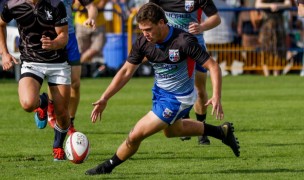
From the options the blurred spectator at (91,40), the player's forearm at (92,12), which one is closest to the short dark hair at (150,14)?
the player's forearm at (92,12)

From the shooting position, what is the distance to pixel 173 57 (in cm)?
1013

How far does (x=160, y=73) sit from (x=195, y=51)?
1.59ft

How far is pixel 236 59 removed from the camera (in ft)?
84.4

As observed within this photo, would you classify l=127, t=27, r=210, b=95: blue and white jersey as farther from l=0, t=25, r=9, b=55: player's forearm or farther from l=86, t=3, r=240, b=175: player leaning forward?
l=0, t=25, r=9, b=55: player's forearm

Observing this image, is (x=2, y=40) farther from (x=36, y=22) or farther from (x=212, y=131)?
(x=212, y=131)

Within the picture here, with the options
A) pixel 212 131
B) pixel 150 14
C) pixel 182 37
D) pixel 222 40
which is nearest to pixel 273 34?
pixel 222 40

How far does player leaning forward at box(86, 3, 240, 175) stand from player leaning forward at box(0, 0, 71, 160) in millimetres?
1219

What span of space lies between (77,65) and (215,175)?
4.00m

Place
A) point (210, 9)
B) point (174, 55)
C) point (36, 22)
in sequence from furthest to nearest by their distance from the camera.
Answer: point (210, 9) → point (36, 22) → point (174, 55)

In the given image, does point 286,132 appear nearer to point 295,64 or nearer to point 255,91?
point 255,91

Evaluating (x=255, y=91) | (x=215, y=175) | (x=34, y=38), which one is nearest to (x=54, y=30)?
(x=34, y=38)

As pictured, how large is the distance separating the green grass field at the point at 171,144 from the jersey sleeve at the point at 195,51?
1120 millimetres

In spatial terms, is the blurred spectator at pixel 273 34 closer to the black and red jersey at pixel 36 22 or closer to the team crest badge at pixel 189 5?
the team crest badge at pixel 189 5

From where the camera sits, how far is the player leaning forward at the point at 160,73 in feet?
32.4
